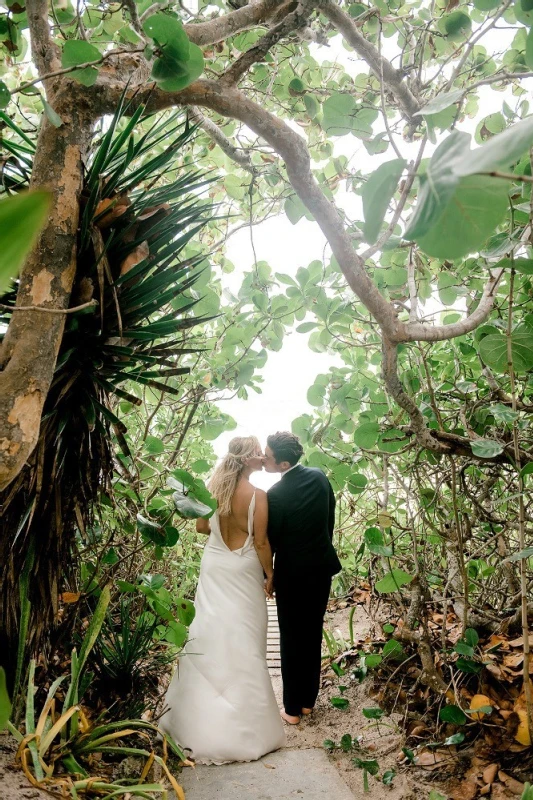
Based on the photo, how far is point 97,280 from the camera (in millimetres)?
1148

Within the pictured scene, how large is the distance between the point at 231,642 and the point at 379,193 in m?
2.55

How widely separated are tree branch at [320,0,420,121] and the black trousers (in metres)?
2.33

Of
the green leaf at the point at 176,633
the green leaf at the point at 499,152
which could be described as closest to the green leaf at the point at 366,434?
the green leaf at the point at 176,633

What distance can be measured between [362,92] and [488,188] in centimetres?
226

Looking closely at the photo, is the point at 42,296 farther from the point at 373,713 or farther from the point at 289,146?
the point at 373,713

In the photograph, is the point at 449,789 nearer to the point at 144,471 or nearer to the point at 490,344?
the point at 490,344

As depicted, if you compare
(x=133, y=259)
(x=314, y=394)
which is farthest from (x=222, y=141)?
(x=314, y=394)

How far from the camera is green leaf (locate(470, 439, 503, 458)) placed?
4.91 feet

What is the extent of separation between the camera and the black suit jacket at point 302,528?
9.12 ft

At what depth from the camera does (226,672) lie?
7.97ft

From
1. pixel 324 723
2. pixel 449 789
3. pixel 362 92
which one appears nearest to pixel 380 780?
pixel 449 789

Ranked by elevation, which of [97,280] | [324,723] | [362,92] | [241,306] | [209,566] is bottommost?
[324,723]

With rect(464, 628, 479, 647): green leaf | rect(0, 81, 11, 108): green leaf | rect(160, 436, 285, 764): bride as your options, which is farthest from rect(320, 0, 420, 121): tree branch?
rect(160, 436, 285, 764): bride

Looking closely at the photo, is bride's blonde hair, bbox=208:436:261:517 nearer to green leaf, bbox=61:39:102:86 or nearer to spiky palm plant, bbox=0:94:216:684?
spiky palm plant, bbox=0:94:216:684
